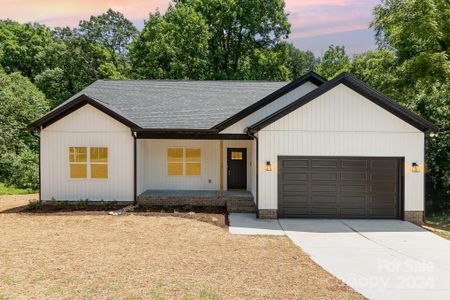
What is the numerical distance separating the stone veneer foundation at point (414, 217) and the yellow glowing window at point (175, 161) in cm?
911

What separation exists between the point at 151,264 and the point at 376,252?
5.43m

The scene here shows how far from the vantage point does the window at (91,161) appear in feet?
49.3

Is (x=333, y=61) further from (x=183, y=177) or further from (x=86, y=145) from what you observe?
(x=86, y=145)

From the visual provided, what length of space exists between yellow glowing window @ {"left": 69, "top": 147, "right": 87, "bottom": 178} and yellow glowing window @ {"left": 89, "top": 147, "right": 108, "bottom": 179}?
11.0 inches

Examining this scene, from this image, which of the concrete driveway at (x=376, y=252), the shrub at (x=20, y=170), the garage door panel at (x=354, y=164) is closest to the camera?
the concrete driveway at (x=376, y=252)

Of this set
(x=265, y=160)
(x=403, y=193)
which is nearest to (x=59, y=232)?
(x=265, y=160)

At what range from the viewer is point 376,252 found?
9375mm

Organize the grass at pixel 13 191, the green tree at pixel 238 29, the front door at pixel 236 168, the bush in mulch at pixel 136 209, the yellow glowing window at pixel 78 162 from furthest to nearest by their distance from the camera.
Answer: the green tree at pixel 238 29
the grass at pixel 13 191
the front door at pixel 236 168
the yellow glowing window at pixel 78 162
the bush in mulch at pixel 136 209

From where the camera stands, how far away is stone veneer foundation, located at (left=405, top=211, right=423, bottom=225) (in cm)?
1314

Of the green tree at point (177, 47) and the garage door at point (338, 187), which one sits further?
the green tree at point (177, 47)

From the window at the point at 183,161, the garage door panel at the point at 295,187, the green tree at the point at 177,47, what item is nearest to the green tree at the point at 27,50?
the green tree at the point at 177,47

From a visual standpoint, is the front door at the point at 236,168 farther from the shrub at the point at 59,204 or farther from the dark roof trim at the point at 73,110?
the shrub at the point at 59,204

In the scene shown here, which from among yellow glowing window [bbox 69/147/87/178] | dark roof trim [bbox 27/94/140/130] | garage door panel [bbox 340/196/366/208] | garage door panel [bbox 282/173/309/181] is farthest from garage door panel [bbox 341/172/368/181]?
yellow glowing window [bbox 69/147/87/178]

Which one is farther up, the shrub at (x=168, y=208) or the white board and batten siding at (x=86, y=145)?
the white board and batten siding at (x=86, y=145)
